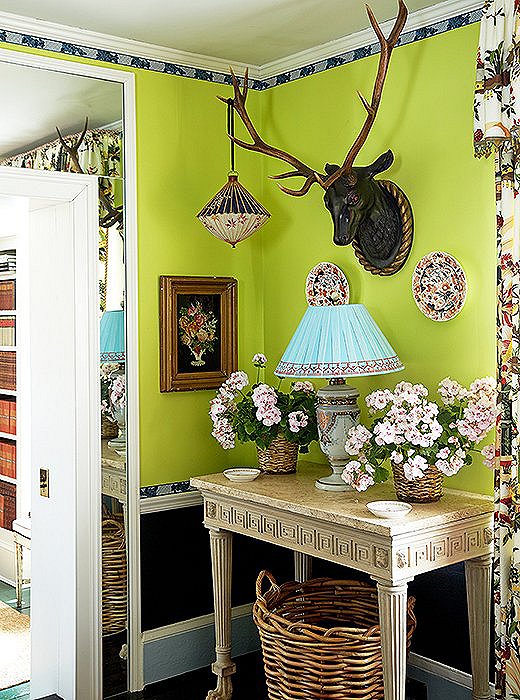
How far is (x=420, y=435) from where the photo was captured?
2.80 m

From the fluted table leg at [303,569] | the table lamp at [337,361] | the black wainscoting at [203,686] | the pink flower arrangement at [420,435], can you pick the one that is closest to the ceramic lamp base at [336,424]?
the table lamp at [337,361]

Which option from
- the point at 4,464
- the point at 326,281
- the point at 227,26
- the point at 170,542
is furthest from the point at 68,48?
the point at 4,464

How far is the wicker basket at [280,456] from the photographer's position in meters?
3.44

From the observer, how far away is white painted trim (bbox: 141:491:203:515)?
3616 millimetres

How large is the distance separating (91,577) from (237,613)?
0.78 m

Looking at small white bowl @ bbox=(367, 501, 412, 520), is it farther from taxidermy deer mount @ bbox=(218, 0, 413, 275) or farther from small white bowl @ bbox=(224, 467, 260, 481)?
taxidermy deer mount @ bbox=(218, 0, 413, 275)

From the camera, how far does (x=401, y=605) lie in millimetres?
2648

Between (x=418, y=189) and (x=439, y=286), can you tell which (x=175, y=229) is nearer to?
(x=418, y=189)

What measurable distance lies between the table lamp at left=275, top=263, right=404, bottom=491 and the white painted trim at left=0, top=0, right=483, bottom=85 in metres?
1.14

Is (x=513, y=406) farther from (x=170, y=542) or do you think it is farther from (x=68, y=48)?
(x=68, y=48)

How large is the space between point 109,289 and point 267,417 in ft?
2.80

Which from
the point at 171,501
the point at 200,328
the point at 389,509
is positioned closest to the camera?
the point at 389,509

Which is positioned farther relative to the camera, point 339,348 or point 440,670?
point 440,670

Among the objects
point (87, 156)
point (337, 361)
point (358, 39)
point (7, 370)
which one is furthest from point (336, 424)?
point (7, 370)
